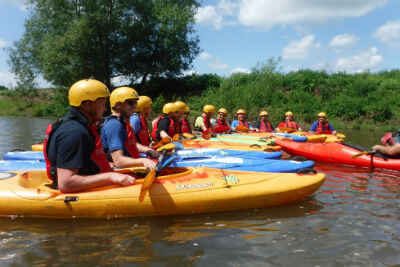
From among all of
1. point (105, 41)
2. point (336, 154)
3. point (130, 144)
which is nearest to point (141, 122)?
point (130, 144)

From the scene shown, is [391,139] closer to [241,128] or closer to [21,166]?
[241,128]

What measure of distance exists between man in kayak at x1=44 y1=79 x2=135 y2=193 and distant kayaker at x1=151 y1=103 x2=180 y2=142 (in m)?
3.49

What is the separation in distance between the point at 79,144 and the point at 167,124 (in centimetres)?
413

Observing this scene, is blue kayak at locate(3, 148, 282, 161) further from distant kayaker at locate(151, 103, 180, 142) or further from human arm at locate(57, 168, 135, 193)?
human arm at locate(57, 168, 135, 193)

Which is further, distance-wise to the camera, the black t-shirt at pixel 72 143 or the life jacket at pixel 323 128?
the life jacket at pixel 323 128

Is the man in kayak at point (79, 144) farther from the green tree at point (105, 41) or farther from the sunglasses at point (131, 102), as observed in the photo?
the green tree at point (105, 41)

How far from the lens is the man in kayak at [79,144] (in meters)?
3.02

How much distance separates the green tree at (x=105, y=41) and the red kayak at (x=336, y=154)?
1533 cm

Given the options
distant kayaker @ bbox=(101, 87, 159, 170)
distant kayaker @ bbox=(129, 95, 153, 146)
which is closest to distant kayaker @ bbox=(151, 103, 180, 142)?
distant kayaker @ bbox=(129, 95, 153, 146)

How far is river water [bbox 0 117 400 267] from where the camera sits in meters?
2.91

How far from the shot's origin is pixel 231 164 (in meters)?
5.17

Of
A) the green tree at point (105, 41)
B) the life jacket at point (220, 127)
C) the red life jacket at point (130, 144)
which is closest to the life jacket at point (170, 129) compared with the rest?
the life jacket at point (220, 127)

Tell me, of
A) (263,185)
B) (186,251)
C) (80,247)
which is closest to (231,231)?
(186,251)

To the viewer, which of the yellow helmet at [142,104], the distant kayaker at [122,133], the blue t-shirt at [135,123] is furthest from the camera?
the yellow helmet at [142,104]
